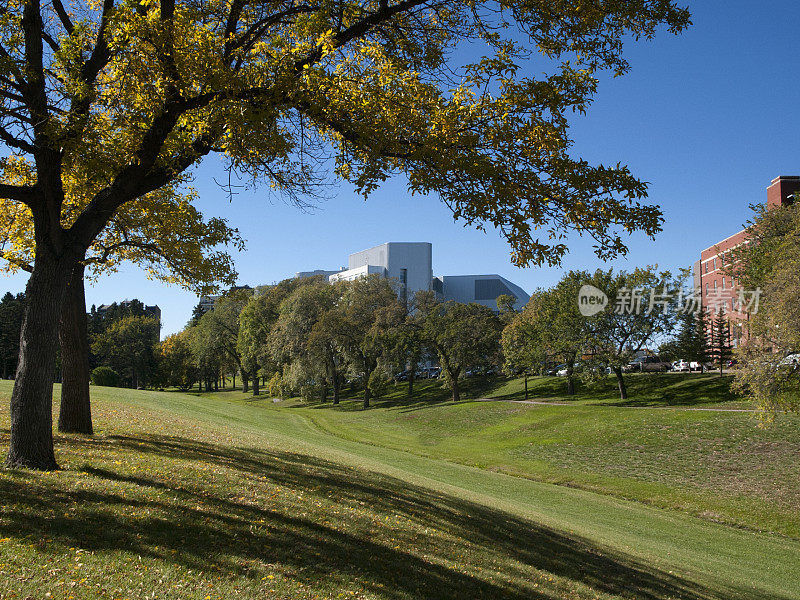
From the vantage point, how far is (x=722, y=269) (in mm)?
44531

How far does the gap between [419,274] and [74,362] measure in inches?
4018

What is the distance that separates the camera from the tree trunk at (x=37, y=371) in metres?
8.37

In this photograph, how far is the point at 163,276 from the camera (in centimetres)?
1552

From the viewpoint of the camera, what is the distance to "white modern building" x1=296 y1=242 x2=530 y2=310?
113062 millimetres

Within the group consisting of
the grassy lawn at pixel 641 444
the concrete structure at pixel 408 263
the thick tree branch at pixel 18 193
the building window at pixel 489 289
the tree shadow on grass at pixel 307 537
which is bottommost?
the grassy lawn at pixel 641 444

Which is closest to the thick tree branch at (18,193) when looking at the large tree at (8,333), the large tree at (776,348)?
the large tree at (776,348)

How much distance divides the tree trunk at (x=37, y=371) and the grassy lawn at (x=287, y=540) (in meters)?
0.55

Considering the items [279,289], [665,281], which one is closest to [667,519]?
[665,281]

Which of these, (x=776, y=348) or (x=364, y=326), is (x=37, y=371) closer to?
(x=776, y=348)

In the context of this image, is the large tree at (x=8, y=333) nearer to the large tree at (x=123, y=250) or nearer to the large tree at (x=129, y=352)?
the large tree at (x=129, y=352)

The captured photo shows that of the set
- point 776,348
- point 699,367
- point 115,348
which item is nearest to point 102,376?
point 115,348

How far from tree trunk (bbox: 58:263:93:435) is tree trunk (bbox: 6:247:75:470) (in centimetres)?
350

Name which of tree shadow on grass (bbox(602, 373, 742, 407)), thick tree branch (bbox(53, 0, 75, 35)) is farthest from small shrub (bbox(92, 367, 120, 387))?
thick tree branch (bbox(53, 0, 75, 35))

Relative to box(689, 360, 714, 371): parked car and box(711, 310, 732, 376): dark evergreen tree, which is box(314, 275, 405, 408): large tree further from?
box(689, 360, 714, 371): parked car
